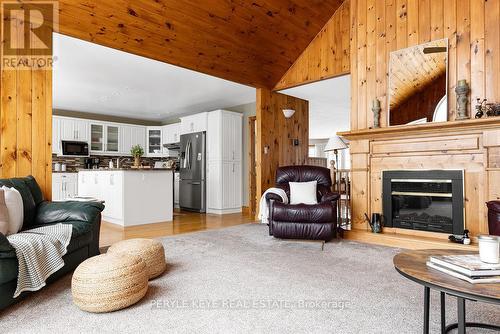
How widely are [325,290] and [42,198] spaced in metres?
2.58

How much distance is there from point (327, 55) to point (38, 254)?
4.41m

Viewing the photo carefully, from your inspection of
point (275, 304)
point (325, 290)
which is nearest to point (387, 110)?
point (325, 290)

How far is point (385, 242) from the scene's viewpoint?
3.64 meters

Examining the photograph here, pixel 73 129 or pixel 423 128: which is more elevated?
pixel 73 129

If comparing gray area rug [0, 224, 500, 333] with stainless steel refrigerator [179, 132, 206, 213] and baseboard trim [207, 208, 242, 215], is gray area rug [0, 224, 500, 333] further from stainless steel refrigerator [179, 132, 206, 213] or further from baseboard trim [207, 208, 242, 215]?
stainless steel refrigerator [179, 132, 206, 213]

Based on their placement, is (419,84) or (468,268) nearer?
(468,268)

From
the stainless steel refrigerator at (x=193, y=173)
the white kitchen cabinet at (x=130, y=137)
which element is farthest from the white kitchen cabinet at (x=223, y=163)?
the white kitchen cabinet at (x=130, y=137)

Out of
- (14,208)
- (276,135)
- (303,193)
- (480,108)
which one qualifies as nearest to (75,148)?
(276,135)

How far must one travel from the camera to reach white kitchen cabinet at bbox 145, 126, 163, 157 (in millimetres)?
8414

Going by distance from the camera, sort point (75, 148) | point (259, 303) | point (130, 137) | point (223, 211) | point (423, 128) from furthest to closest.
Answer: point (130, 137) < point (75, 148) < point (223, 211) < point (423, 128) < point (259, 303)

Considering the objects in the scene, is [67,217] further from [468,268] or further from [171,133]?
[171,133]

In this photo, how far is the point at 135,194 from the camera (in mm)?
4832

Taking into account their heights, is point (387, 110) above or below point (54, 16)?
below

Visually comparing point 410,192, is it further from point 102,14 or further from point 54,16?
point 54,16
